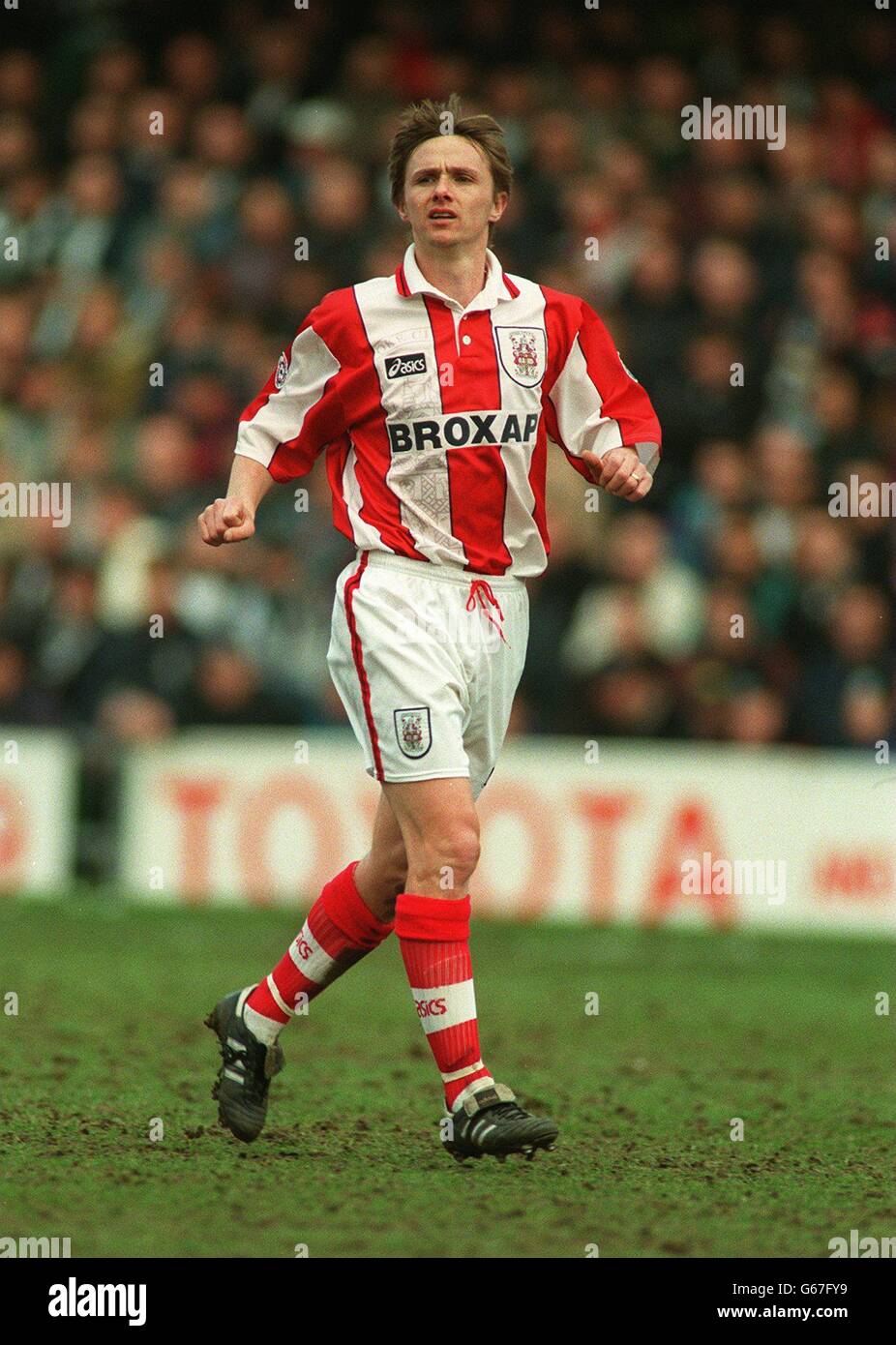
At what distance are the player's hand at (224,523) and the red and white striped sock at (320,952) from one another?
0.92 meters

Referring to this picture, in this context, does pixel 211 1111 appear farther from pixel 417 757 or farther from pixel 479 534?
pixel 479 534

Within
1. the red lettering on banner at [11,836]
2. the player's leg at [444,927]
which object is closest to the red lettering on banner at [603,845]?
the red lettering on banner at [11,836]

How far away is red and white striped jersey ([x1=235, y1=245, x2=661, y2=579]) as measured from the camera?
538cm

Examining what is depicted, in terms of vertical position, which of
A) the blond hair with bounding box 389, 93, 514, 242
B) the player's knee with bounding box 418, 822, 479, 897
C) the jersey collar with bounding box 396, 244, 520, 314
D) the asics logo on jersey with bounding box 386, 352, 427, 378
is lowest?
the player's knee with bounding box 418, 822, 479, 897

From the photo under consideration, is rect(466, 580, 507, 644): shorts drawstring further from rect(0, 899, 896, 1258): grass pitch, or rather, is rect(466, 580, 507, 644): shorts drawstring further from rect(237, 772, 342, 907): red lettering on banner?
rect(237, 772, 342, 907): red lettering on banner

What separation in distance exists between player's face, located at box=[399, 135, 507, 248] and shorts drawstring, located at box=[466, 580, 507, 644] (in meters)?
0.87

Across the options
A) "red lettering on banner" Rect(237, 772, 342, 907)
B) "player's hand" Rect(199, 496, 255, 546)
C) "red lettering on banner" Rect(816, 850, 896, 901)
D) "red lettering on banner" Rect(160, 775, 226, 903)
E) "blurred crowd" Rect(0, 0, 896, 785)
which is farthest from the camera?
"blurred crowd" Rect(0, 0, 896, 785)

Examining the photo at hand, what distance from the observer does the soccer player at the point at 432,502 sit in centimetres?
523

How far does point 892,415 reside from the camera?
12445 mm

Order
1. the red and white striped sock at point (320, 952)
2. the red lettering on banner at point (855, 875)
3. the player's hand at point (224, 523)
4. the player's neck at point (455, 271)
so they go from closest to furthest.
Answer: the player's hand at point (224, 523) → the player's neck at point (455, 271) → the red and white striped sock at point (320, 952) → the red lettering on banner at point (855, 875)

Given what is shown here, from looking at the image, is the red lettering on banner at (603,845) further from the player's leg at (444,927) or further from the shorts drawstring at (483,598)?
the player's leg at (444,927)

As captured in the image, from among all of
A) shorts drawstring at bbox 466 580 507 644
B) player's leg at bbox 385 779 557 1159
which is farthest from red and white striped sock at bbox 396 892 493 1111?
shorts drawstring at bbox 466 580 507 644

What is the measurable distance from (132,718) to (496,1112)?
681 cm

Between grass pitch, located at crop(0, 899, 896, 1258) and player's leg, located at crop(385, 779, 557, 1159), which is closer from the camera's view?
grass pitch, located at crop(0, 899, 896, 1258)
